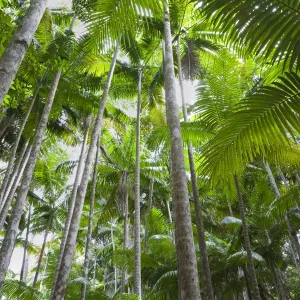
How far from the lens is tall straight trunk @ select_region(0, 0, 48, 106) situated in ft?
8.14

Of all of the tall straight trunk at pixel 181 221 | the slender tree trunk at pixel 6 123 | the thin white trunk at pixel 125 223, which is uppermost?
the slender tree trunk at pixel 6 123

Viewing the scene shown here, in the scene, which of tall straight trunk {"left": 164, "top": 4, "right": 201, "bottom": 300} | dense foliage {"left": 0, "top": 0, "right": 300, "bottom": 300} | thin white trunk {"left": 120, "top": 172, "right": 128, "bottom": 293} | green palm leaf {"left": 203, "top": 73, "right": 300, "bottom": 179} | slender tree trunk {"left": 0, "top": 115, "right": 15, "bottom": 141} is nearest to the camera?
green palm leaf {"left": 203, "top": 73, "right": 300, "bottom": 179}

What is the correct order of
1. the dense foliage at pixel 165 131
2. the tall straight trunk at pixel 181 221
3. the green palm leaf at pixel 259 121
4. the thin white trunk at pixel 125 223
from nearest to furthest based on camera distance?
the green palm leaf at pixel 259 121 < the dense foliage at pixel 165 131 < the tall straight trunk at pixel 181 221 < the thin white trunk at pixel 125 223

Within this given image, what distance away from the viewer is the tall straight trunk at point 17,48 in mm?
2482

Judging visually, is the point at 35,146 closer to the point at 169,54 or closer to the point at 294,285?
the point at 169,54

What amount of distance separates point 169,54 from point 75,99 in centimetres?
628

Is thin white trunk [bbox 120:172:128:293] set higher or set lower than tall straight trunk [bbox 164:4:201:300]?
higher

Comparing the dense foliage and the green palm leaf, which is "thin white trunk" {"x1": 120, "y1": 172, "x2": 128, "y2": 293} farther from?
the green palm leaf

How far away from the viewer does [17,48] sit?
109 inches

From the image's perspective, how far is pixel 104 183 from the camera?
15.5 m

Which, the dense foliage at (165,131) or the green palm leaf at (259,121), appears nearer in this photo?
→ the green palm leaf at (259,121)

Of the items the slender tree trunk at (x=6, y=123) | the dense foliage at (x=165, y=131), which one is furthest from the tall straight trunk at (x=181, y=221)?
the slender tree trunk at (x=6, y=123)

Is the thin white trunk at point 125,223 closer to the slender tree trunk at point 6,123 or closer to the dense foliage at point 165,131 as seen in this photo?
the dense foliage at point 165,131

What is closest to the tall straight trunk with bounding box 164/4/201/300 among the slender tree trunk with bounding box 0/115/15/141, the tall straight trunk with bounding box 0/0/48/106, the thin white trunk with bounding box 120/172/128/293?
the tall straight trunk with bounding box 0/0/48/106
